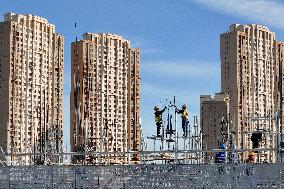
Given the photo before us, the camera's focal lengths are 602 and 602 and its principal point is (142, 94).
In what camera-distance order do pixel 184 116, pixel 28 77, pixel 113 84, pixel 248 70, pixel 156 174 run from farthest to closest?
pixel 248 70 < pixel 113 84 < pixel 28 77 < pixel 184 116 < pixel 156 174

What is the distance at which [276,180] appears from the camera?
25.1 meters

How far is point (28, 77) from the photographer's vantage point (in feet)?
405

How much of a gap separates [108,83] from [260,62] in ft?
120

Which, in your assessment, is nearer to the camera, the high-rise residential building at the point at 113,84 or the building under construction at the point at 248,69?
the high-rise residential building at the point at 113,84

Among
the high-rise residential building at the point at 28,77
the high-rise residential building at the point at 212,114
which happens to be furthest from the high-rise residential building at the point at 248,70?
the high-rise residential building at the point at 28,77

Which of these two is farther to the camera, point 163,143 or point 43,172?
point 163,143

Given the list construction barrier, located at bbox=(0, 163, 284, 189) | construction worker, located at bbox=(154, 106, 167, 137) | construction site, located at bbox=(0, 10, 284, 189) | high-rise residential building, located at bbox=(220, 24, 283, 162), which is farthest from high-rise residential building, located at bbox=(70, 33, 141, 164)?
construction barrier, located at bbox=(0, 163, 284, 189)

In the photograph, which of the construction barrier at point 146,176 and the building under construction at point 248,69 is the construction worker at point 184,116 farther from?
the building under construction at point 248,69

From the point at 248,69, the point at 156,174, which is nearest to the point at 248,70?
the point at 248,69

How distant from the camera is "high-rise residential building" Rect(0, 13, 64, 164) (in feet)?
375

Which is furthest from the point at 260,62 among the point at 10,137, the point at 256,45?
the point at 10,137

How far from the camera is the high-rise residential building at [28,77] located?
114m

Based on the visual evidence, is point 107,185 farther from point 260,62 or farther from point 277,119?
point 260,62

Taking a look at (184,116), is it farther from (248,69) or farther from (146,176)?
(248,69)
